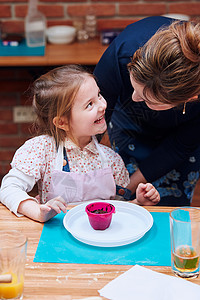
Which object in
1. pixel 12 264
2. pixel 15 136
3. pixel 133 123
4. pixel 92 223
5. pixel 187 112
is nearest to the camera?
pixel 12 264

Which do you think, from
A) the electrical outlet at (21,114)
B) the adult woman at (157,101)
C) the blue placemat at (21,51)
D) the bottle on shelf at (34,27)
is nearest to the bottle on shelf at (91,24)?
the bottle on shelf at (34,27)

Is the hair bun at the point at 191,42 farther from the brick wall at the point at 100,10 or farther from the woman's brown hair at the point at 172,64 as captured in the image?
the brick wall at the point at 100,10

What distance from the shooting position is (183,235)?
3.56 feet

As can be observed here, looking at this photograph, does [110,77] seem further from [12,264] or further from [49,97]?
[12,264]

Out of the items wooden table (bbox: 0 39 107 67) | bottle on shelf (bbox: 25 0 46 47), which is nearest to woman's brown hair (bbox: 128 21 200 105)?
wooden table (bbox: 0 39 107 67)

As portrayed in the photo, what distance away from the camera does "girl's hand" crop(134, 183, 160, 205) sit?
1446mm

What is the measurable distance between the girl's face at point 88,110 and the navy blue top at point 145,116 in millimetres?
84

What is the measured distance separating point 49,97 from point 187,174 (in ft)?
2.47

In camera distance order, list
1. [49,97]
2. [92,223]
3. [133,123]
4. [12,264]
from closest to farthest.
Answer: [12,264]
[92,223]
[49,97]
[133,123]

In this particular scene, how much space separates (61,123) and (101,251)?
1.88 ft

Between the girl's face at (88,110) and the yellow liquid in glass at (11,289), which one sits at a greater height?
the girl's face at (88,110)

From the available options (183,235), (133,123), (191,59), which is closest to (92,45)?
(133,123)

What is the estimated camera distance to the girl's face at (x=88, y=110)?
1.54 metres

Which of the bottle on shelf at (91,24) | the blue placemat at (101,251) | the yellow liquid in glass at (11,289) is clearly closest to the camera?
the yellow liquid in glass at (11,289)
